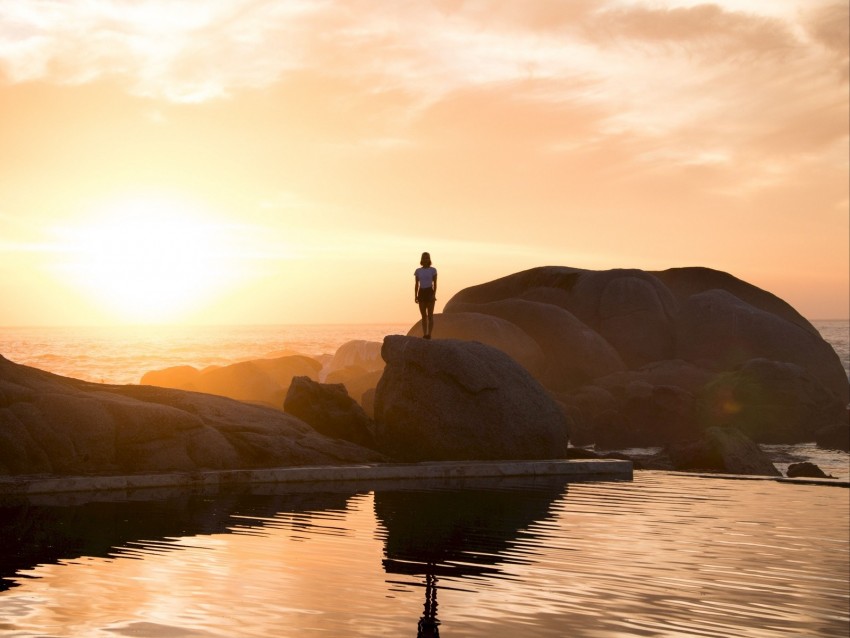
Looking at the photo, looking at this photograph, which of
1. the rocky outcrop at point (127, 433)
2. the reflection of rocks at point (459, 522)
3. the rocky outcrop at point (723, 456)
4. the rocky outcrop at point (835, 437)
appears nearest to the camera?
the reflection of rocks at point (459, 522)

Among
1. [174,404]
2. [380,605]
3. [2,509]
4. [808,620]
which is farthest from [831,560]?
[174,404]

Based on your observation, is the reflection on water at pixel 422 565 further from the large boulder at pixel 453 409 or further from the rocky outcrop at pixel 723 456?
the rocky outcrop at pixel 723 456

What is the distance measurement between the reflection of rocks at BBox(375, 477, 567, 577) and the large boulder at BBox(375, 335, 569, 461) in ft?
5.25

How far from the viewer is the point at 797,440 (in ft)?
104

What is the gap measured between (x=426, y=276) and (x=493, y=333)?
13876 millimetres

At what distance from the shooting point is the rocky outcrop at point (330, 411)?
2047 cm

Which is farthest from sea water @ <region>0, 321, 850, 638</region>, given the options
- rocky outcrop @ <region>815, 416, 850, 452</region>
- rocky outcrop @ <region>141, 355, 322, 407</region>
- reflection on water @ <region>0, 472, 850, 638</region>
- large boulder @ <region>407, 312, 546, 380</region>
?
large boulder @ <region>407, 312, 546, 380</region>

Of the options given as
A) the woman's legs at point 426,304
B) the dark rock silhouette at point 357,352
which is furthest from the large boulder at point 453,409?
the dark rock silhouette at point 357,352

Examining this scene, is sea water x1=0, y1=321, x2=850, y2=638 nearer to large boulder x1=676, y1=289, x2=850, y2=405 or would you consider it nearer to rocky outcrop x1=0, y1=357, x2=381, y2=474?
rocky outcrop x1=0, y1=357, x2=381, y2=474

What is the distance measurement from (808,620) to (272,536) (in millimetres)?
5636

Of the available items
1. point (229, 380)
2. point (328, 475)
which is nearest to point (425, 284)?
point (328, 475)

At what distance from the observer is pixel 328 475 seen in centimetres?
1708

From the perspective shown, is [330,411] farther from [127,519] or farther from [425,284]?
[127,519]

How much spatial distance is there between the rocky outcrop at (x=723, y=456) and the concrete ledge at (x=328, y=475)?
8.78 feet
